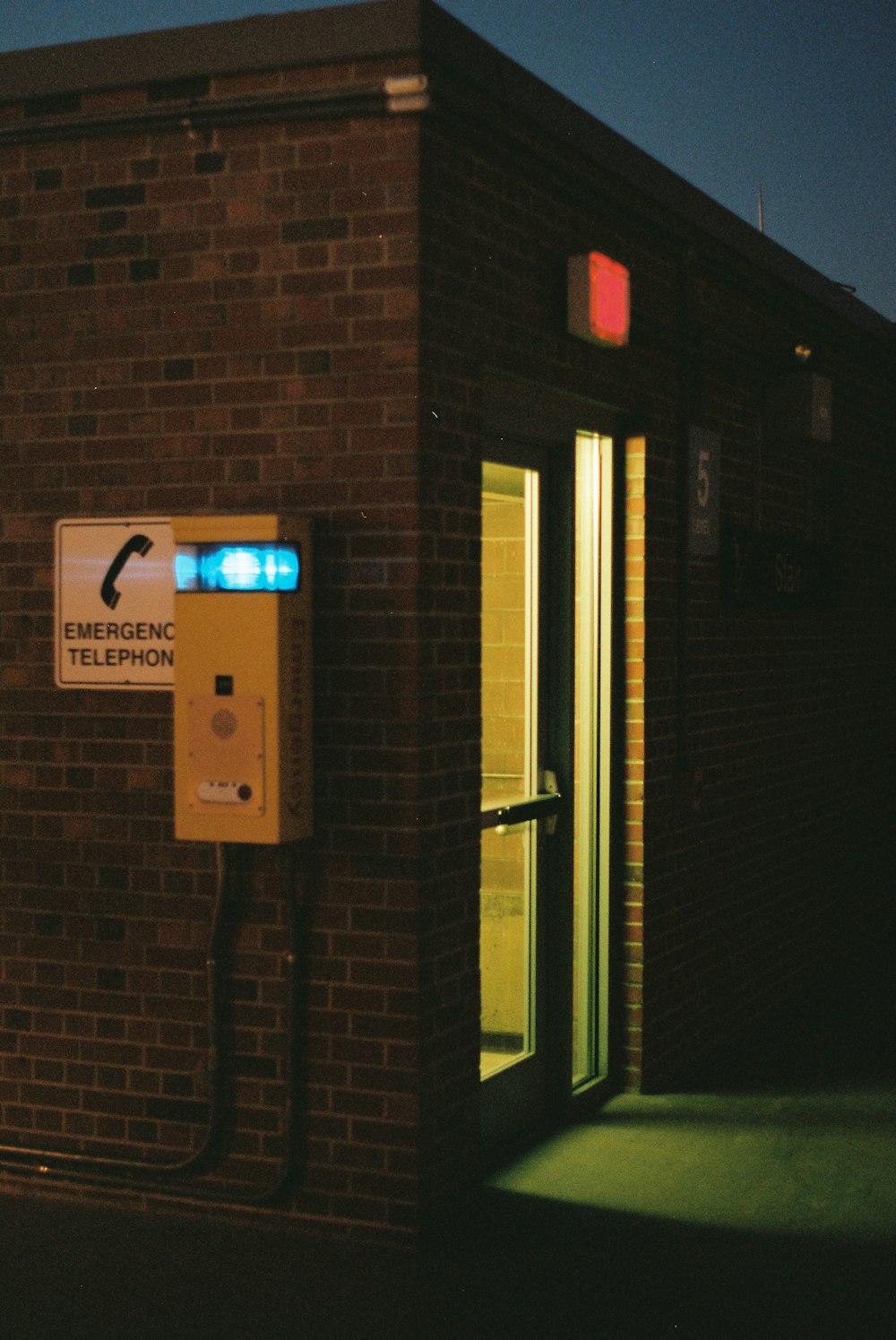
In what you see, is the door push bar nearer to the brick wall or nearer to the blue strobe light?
the brick wall

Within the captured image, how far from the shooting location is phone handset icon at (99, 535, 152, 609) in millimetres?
5648

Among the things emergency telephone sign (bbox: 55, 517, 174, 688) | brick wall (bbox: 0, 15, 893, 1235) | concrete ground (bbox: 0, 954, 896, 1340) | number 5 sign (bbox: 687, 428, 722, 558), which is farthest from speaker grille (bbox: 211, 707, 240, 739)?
number 5 sign (bbox: 687, 428, 722, 558)

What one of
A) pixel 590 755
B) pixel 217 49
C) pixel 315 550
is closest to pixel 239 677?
pixel 315 550

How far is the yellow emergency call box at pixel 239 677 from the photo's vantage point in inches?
201

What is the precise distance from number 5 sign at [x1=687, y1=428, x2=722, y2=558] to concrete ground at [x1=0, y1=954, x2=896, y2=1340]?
2.60 metres

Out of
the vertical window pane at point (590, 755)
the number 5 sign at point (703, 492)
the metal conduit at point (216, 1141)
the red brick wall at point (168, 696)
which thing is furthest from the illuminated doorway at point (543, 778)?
the metal conduit at point (216, 1141)

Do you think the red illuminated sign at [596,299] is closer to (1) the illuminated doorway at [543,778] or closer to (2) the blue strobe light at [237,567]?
(1) the illuminated doorway at [543,778]

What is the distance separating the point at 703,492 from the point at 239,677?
330 centimetres

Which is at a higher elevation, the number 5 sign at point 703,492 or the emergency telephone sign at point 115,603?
the number 5 sign at point 703,492

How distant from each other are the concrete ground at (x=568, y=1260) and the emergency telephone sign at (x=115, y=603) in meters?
1.81

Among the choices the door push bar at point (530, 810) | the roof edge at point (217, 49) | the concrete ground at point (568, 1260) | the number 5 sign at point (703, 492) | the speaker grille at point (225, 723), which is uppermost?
the roof edge at point (217, 49)

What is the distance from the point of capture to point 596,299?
6.33m

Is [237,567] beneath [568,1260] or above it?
above

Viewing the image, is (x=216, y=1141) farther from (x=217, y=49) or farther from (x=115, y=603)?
(x=217, y=49)
